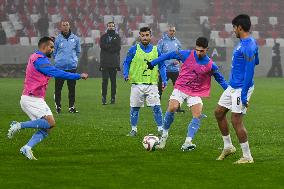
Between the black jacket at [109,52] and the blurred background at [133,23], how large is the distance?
1343 cm

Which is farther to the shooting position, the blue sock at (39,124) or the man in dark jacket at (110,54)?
the man in dark jacket at (110,54)

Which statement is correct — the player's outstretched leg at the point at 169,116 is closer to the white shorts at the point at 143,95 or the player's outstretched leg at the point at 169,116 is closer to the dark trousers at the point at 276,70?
the white shorts at the point at 143,95

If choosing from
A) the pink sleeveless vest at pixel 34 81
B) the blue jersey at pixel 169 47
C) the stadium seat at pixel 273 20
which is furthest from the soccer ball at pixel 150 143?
the stadium seat at pixel 273 20

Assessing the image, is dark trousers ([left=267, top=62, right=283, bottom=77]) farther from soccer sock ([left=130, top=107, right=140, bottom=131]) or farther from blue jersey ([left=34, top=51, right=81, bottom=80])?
blue jersey ([left=34, top=51, right=81, bottom=80])

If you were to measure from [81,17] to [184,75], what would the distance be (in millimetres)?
30216

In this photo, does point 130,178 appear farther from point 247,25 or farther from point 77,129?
point 77,129

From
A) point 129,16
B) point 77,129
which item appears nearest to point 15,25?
point 129,16

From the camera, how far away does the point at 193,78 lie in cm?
1386

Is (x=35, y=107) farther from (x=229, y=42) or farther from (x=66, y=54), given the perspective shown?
(x=229, y=42)

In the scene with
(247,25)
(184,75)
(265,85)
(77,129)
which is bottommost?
(265,85)

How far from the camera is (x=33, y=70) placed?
12.5m

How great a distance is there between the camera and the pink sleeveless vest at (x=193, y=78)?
13.8m

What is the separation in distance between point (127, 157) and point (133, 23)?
3231 cm

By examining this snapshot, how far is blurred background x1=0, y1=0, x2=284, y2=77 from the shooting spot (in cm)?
3953
